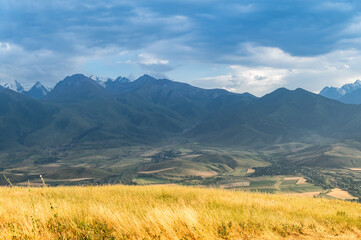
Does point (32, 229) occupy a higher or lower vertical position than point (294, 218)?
higher

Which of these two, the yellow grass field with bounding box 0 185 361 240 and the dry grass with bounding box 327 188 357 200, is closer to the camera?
the yellow grass field with bounding box 0 185 361 240

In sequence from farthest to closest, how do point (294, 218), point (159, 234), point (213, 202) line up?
point (213, 202)
point (294, 218)
point (159, 234)

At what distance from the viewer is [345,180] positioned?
14750 cm

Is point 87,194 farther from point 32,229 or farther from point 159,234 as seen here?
point 159,234

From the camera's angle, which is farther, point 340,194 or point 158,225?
point 340,194

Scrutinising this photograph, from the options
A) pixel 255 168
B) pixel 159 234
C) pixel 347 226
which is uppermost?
pixel 159 234

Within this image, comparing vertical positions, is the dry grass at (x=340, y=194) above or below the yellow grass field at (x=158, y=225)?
below

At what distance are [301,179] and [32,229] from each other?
16170 cm

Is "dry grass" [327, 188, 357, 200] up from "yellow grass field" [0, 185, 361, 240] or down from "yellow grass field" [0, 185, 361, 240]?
down

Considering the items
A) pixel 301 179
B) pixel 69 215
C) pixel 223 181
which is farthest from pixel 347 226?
pixel 301 179

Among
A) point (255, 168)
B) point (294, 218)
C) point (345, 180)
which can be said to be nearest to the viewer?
point (294, 218)

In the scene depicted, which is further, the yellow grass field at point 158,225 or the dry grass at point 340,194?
the dry grass at point 340,194

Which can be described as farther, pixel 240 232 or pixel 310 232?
pixel 310 232

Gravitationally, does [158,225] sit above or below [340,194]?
above
